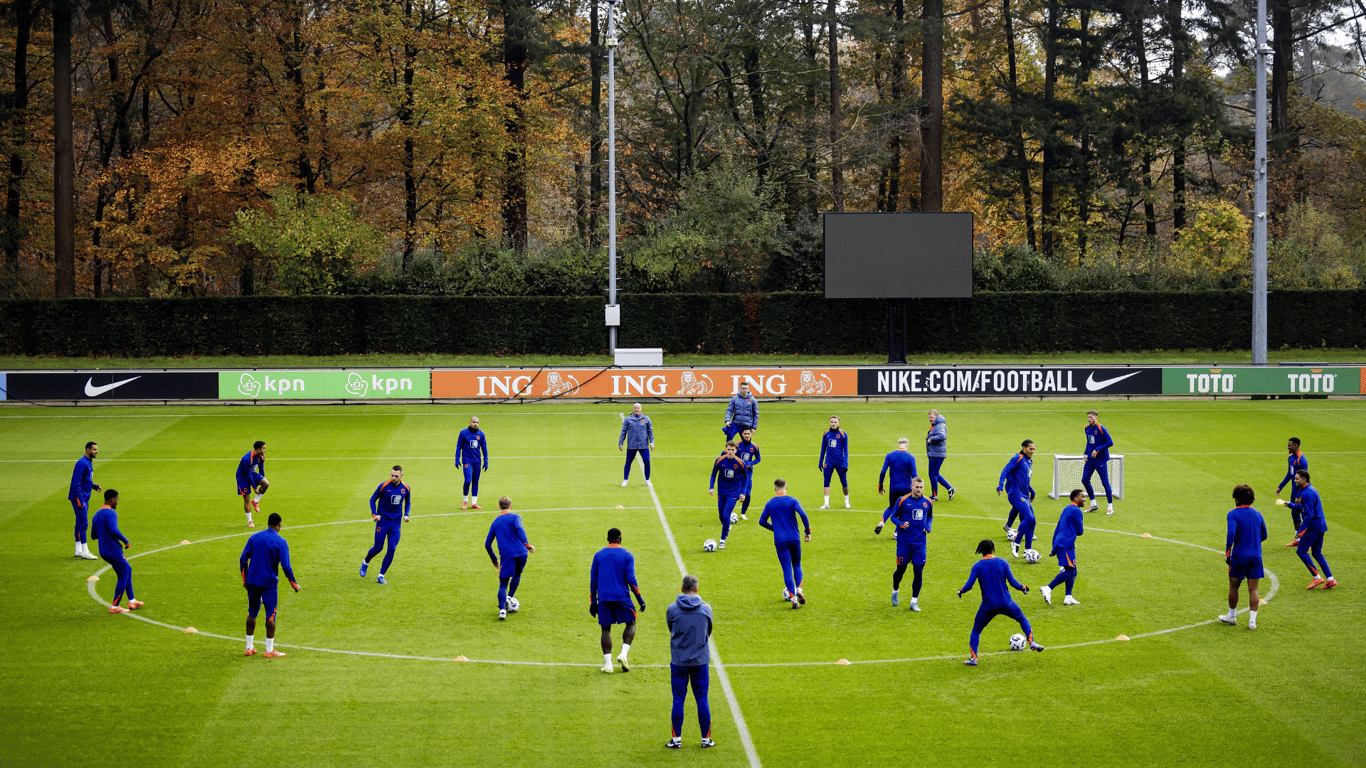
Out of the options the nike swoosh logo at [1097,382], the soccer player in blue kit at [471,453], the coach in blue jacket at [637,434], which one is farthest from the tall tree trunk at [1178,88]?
the soccer player in blue kit at [471,453]

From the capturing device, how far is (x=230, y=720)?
41.8ft

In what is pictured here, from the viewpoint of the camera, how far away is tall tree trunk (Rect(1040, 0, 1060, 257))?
188 ft

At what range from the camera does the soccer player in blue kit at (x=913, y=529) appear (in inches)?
640

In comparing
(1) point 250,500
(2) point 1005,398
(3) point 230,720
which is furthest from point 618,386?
(3) point 230,720

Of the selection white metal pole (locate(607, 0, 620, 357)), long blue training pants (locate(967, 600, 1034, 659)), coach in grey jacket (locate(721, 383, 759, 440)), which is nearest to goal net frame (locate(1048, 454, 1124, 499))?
coach in grey jacket (locate(721, 383, 759, 440))

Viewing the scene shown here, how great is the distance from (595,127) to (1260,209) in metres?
30.5

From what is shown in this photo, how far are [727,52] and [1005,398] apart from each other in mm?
24468

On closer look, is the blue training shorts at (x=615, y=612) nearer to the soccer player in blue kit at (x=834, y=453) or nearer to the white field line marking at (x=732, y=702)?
the white field line marking at (x=732, y=702)

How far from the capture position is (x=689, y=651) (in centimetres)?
1181

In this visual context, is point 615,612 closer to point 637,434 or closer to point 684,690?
point 684,690

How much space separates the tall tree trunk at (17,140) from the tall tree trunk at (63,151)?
8.49 feet

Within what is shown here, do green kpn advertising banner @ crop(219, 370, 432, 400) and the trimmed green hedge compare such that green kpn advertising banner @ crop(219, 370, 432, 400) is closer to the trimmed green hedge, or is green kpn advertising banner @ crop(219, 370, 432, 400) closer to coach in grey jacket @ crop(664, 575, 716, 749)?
the trimmed green hedge

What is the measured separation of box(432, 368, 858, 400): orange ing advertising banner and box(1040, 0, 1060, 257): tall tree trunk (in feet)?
79.9

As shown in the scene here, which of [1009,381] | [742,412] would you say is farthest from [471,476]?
[1009,381]
